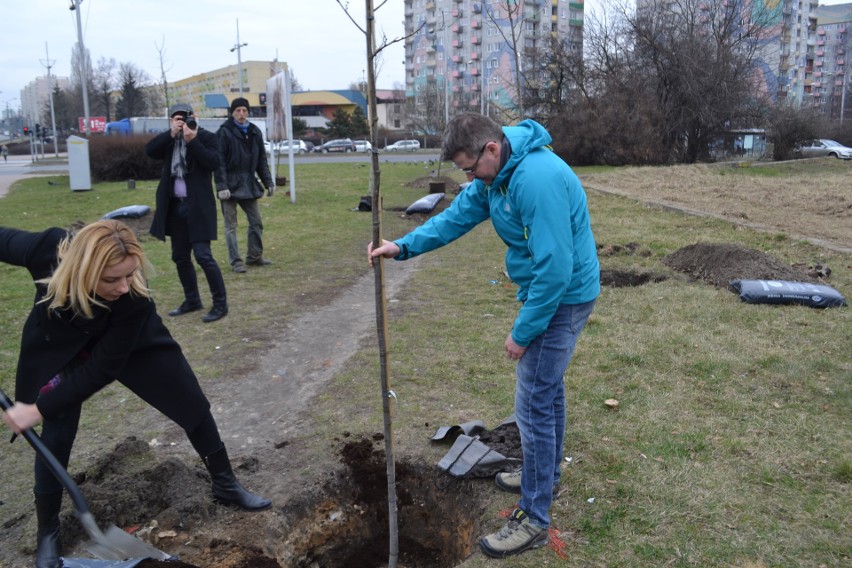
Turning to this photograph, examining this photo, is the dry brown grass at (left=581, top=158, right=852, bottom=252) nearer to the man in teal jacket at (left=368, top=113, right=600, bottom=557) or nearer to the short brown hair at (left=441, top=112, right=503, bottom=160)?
the man in teal jacket at (left=368, top=113, right=600, bottom=557)

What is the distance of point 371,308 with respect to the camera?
733 cm

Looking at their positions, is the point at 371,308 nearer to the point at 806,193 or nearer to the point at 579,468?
the point at 579,468

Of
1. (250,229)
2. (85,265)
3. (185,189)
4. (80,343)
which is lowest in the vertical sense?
(250,229)

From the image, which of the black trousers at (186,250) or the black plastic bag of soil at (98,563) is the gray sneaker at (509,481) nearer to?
the black plastic bag of soil at (98,563)

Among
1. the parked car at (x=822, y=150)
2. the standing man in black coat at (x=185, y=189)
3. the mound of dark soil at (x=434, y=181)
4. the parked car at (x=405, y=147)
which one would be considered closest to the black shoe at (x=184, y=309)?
the standing man in black coat at (x=185, y=189)

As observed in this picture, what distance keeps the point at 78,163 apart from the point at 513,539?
21438 millimetres

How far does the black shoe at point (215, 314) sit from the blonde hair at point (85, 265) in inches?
158

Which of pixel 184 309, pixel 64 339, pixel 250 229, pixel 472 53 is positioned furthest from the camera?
pixel 472 53

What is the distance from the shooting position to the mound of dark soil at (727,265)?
746 cm

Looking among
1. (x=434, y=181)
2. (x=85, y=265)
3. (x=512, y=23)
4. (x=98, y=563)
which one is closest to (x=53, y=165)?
(x=434, y=181)

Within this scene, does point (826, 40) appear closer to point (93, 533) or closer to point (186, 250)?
point (186, 250)

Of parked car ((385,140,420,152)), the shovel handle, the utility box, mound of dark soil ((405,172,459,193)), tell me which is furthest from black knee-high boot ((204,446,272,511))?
parked car ((385,140,420,152))

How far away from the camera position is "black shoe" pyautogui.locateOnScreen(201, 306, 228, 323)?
21.8 feet

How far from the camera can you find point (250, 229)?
8984 mm
